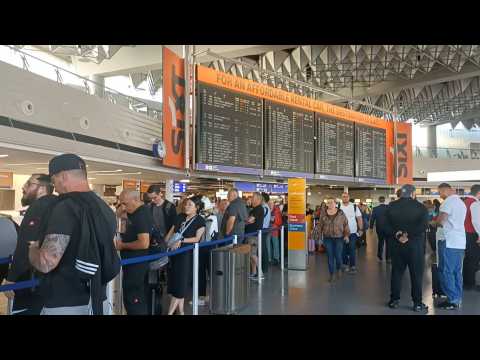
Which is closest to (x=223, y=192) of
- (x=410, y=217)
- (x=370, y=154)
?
(x=370, y=154)

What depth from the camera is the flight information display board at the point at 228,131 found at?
863 centimetres

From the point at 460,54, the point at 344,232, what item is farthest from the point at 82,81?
the point at 460,54

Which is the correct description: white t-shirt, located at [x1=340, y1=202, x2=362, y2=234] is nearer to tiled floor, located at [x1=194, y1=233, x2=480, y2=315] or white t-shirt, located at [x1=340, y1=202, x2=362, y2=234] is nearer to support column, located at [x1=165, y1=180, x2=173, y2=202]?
tiled floor, located at [x1=194, y1=233, x2=480, y2=315]

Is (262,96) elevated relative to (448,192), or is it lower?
elevated

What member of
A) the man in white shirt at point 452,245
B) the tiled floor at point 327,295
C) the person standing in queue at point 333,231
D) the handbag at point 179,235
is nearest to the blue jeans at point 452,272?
the man in white shirt at point 452,245

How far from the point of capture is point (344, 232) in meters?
7.98

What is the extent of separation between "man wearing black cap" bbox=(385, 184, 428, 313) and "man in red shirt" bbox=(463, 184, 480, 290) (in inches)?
56.4

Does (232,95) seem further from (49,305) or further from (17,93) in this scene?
(49,305)

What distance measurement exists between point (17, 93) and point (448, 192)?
23.3 feet

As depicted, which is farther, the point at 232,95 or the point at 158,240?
the point at 232,95

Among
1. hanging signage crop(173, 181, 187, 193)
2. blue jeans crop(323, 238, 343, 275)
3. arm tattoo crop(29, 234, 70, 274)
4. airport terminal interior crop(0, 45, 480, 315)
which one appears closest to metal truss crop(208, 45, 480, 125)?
hanging signage crop(173, 181, 187, 193)

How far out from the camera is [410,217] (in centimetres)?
565

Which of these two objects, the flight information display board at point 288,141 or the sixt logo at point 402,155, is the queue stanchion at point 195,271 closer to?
the flight information display board at point 288,141

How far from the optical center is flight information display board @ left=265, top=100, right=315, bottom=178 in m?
10.1
